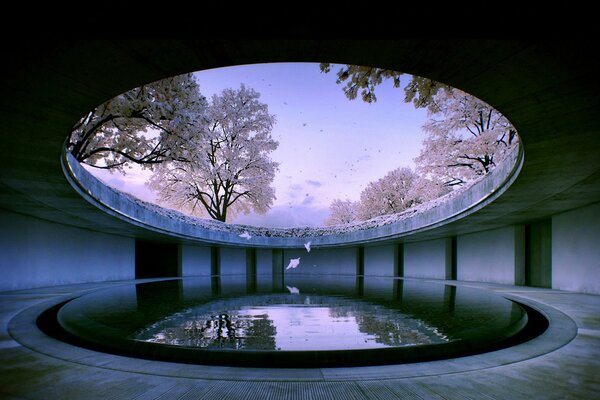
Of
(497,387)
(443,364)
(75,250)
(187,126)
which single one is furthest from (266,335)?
(75,250)

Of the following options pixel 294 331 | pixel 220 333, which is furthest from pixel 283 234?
pixel 220 333

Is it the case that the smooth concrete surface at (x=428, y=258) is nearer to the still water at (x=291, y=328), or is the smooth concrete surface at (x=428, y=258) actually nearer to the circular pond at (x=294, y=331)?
the circular pond at (x=294, y=331)

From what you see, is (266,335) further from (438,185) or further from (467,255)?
(438,185)

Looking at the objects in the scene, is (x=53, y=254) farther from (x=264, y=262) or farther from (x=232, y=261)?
(x=264, y=262)

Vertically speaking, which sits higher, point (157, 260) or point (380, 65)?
point (380, 65)

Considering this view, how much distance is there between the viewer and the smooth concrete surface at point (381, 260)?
27.9 metres

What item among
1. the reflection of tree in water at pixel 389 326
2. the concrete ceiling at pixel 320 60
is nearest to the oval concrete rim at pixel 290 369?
the reflection of tree in water at pixel 389 326

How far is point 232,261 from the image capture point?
31656 mm

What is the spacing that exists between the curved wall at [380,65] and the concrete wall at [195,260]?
1151cm

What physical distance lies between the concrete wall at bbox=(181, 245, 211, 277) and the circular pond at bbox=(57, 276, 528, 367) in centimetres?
1660

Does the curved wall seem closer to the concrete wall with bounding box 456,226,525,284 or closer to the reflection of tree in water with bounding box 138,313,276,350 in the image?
the concrete wall with bounding box 456,226,525,284

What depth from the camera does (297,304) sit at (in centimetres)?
1042

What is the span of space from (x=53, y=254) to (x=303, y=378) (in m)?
16.6

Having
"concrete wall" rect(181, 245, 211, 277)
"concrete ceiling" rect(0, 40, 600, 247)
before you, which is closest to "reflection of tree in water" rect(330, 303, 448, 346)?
"concrete ceiling" rect(0, 40, 600, 247)
